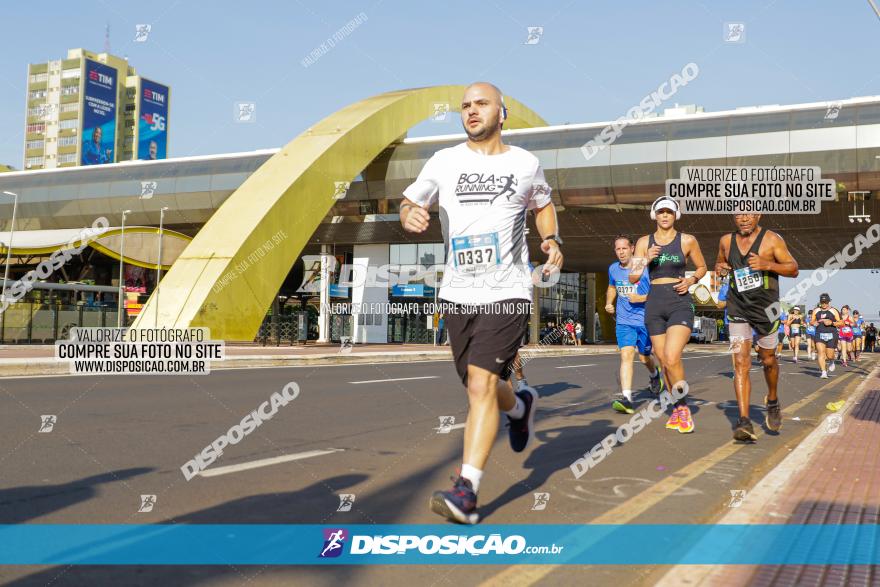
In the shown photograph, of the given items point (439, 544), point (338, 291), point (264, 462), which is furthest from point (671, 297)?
point (338, 291)

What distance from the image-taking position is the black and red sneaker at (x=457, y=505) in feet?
11.5

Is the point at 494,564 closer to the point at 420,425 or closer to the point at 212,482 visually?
the point at 212,482

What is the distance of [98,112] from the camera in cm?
12419

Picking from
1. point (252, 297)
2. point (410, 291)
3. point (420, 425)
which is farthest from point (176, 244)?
point (420, 425)

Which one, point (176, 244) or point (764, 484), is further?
point (176, 244)

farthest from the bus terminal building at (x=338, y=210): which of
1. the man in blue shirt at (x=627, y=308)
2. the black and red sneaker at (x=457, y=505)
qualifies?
the black and red sneaker at (x=457, y=505)

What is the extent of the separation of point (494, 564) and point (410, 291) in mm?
38996

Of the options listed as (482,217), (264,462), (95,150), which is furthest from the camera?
(95,150)

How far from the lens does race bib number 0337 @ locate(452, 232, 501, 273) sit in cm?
394

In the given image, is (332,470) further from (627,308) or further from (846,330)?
(846,330)

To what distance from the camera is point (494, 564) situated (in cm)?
303

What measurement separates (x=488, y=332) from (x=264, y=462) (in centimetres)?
201

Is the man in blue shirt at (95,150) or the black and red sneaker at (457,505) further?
the man in blue shirt at (95,150)

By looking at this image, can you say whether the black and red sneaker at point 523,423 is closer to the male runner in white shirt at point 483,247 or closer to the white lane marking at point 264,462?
the male runner in white shirt at point 483,247
